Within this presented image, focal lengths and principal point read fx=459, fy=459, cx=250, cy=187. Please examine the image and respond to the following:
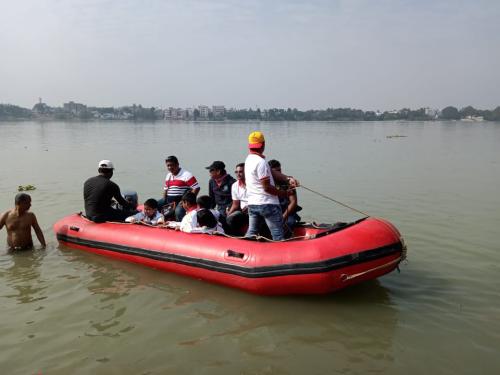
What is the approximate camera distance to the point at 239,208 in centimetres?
656

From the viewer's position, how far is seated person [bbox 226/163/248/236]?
248 inches

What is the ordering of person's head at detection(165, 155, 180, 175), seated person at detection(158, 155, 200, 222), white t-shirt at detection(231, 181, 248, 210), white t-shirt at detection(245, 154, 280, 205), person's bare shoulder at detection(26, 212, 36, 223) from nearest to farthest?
white t-shirt at detection(245, 154, 280, 205) → white t-shirt at detection(231, 181, 248, 210) → person's bare shoulder at detection(26, 212, 36, 223) → person's head at detection(165, 155, 180, 175) → seated person at detection(158, 155, 200, 222)

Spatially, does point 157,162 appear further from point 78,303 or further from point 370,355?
point 370,355

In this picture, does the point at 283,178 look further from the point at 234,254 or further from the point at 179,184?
the point at 179,184

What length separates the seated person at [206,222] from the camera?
5.86 metres

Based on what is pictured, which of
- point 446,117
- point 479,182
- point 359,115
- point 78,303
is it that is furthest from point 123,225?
point 446,117

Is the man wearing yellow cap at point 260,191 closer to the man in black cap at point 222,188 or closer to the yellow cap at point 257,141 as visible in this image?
the yellow cap at point 257,141

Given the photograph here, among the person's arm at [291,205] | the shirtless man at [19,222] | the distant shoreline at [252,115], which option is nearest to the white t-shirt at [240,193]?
the person's arm at [291,205]

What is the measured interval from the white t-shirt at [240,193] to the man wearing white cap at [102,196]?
1.74 m

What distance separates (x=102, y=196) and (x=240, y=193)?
2.09 m

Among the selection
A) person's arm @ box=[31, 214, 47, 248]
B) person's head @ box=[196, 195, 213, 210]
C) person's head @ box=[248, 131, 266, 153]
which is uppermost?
person's head @ box=[248, 131, 266, 153]

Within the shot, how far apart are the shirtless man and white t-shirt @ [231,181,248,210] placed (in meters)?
3.00

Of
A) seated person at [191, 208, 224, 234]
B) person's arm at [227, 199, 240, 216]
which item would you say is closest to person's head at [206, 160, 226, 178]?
person's arm at [227, 199, 240, 216]

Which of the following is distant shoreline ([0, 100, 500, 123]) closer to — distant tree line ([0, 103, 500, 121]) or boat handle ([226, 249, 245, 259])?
distant tree line ([0, 103, 500, 121])
